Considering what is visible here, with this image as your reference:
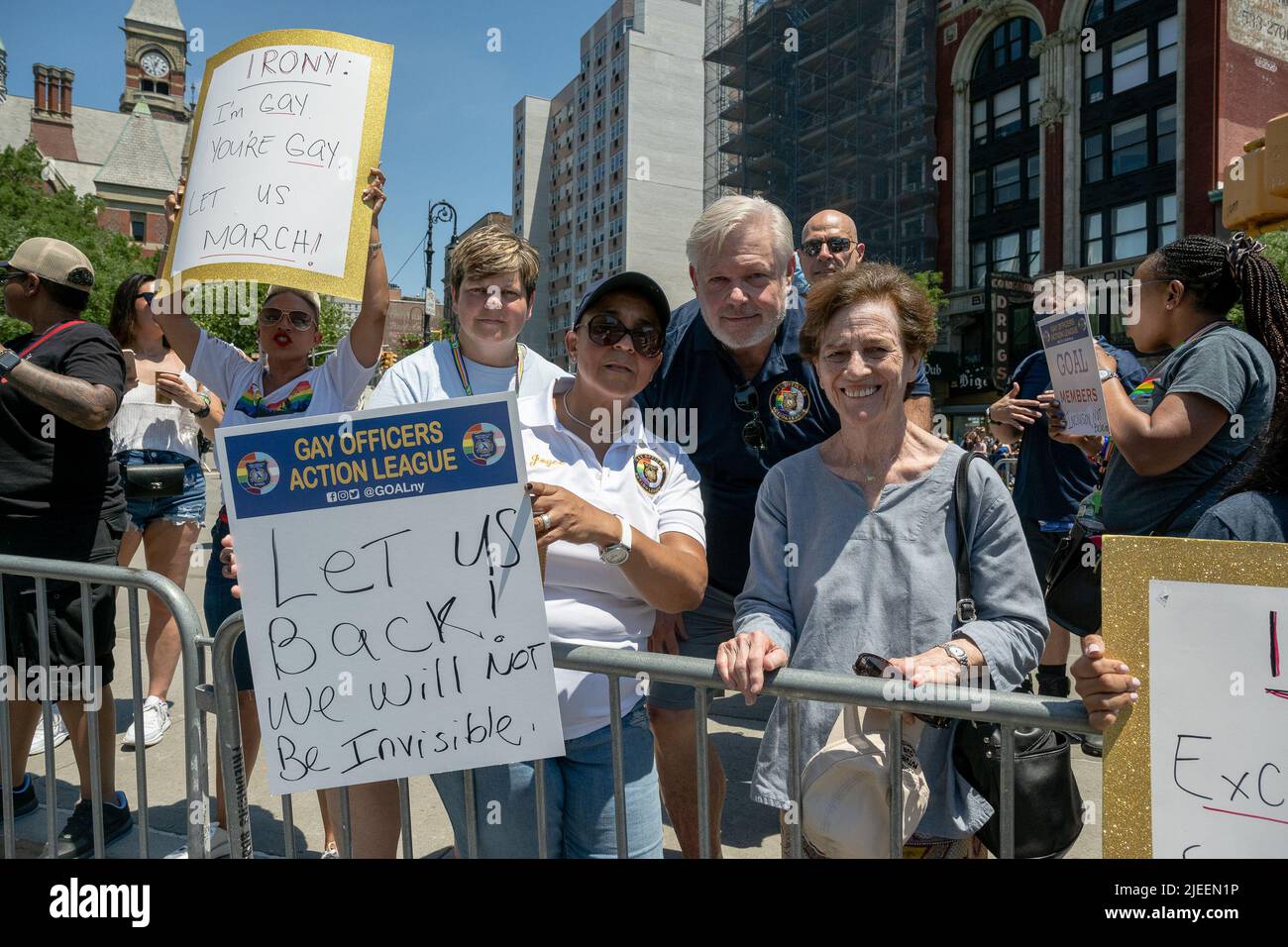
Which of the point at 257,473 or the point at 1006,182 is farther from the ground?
the point at 1006,182

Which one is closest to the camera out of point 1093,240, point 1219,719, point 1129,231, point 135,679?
→ point 1219,719

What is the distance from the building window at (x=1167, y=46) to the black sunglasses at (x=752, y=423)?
32.7 m

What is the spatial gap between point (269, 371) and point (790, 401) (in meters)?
1.87

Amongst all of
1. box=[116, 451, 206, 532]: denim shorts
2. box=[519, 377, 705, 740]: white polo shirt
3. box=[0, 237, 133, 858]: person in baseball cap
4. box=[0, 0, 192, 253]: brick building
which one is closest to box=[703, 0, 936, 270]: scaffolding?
box=[116, 451, 206, 532]: denim shorts

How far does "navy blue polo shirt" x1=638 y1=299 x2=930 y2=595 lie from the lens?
276cm

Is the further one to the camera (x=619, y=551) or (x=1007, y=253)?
(x=1007, y=253)

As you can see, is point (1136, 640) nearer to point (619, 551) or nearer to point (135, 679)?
point (619, 551)

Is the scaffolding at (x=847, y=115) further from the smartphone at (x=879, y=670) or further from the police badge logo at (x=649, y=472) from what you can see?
the smartphone at (x=879, y=670)

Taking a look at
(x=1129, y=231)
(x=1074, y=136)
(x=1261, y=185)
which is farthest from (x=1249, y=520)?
(x=1074, y=136)

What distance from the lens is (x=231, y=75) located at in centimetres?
235

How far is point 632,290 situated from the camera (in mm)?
2223
